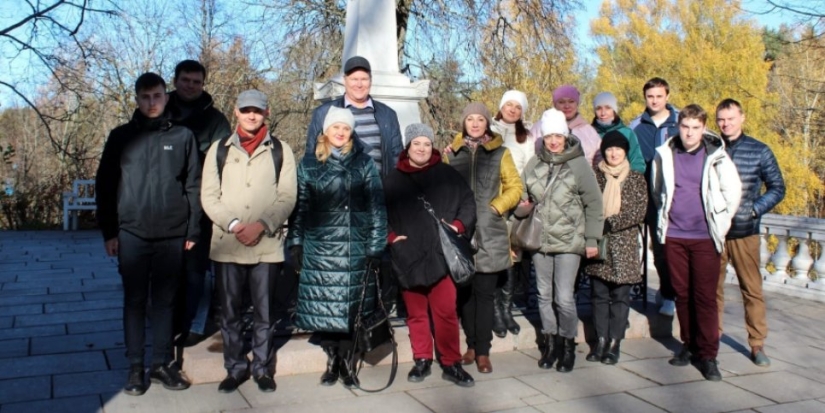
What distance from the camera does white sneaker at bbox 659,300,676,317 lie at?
20.1ft

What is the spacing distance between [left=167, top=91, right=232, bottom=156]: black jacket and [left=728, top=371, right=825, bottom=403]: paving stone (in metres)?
3.96

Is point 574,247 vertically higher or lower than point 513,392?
higher

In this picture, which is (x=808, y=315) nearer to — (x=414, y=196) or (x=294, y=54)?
(x=414, y=196)

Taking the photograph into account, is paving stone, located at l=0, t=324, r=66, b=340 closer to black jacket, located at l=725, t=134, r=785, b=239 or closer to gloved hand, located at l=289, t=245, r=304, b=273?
gloved hand, located at l=289, t=245, r=304, b=273

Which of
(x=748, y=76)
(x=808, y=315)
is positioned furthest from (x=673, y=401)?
(x=748, y=76)

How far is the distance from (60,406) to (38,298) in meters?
3.73

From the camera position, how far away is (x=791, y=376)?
511cm

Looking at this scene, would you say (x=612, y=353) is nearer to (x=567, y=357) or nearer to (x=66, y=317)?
A: (x=567, y=357)

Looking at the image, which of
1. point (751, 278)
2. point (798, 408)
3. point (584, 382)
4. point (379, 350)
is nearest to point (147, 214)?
point (379, 350)

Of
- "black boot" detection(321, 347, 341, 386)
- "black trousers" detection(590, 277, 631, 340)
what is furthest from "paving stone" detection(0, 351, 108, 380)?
"black trousers" detection(590, 277, 631, 340)

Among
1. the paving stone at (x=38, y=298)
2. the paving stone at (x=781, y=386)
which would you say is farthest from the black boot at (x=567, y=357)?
the paving stone at (x=38, y=298)

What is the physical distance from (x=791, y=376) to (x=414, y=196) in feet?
9.74

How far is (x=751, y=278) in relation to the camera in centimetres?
530

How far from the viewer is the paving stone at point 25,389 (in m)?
4.24
